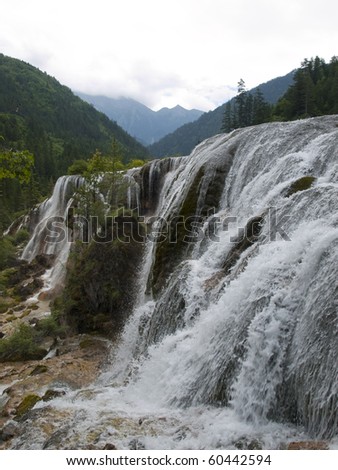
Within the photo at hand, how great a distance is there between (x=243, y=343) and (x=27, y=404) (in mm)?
8033

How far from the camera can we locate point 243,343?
812 cm

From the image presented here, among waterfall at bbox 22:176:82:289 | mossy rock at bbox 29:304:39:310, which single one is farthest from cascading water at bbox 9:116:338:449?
waterfall at bbox 22:176:82:289

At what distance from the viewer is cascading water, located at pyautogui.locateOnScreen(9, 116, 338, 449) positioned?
6961 millimetres

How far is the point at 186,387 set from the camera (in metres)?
8.95

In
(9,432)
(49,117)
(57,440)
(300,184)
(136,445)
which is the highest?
(49,117)

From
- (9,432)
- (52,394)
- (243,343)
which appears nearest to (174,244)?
(52,394)

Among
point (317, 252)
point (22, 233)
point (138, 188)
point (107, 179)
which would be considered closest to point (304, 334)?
point (317, 252)

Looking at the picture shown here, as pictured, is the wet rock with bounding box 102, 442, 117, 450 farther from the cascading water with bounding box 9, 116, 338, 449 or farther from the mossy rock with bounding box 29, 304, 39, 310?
the mossy rock with bounding box 29, 304, 39, 310

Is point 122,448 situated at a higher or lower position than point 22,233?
lower

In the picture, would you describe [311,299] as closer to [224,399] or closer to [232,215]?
[224,399]

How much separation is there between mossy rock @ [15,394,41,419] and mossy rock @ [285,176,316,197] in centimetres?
1082

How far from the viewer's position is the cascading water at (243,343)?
22.8ft

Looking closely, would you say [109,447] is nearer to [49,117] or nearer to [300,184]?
[300,184]

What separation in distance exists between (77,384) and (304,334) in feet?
31.9
